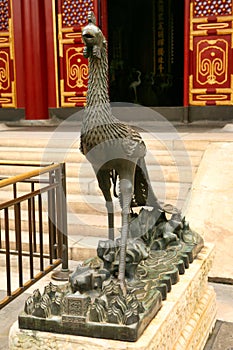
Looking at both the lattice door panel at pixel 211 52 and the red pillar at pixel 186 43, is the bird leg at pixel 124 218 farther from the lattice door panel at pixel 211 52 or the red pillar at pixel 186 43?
the red pillar at pixel 186 43

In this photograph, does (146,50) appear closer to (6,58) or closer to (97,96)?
(6,58)

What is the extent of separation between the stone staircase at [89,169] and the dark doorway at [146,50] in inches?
218

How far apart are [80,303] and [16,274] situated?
6.51 feet

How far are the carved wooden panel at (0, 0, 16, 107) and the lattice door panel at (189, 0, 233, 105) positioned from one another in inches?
126

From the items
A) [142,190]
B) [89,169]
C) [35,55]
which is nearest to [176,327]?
[142,190]

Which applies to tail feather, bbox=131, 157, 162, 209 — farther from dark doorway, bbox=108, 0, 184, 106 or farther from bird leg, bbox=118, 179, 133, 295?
dark doorway, bbox=108, 0, 184, 106

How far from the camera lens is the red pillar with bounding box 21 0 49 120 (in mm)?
8359

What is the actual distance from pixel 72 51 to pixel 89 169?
372 centimetres

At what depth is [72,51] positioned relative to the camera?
27.4 ft

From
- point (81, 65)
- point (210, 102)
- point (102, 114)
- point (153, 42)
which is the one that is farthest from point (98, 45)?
point (153, 42)

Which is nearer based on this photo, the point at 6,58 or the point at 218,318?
the point at 218,318

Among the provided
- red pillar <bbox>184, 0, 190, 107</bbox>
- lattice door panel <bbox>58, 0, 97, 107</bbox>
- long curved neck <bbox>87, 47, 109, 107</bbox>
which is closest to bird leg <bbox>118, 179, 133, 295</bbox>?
long curved neck <bbox>87, 47, 109, 107</bbox>

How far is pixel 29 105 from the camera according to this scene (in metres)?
8.61

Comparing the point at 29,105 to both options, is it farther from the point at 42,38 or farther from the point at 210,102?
the point at 210,102
